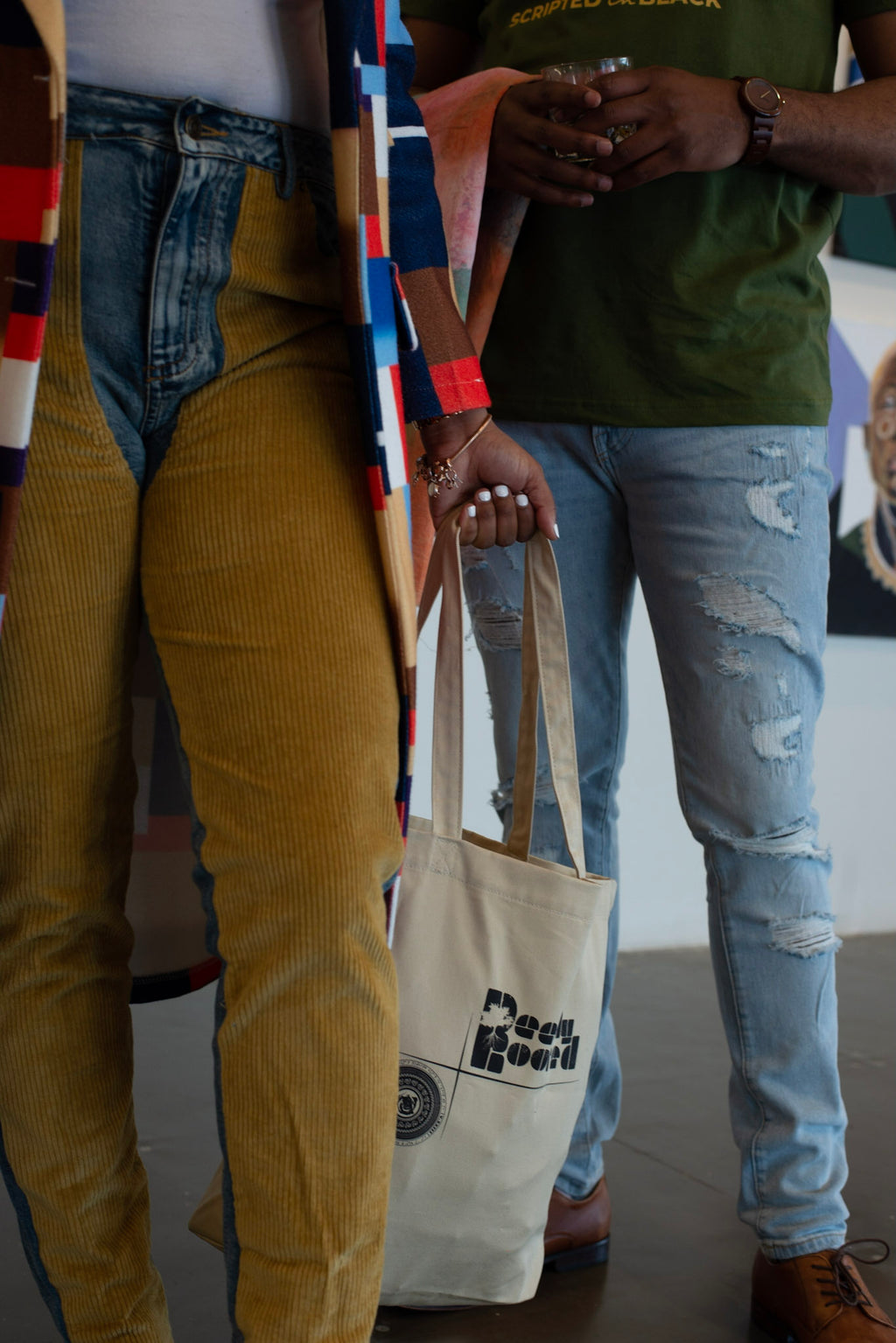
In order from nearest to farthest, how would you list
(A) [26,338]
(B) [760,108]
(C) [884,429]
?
1. (A) [26,338]
2. (B) [760,108]
3. (C) [884,429]

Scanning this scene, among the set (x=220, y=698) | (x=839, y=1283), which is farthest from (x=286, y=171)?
(x=839, y=1283)

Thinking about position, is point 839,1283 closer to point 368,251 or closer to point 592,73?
point 368,251

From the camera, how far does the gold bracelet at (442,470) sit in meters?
1.02

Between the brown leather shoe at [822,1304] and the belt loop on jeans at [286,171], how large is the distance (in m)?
1.06

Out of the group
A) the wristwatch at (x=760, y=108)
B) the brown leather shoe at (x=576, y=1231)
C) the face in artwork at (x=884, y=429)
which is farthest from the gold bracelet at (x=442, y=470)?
the face in artwork at (x=884, y=429)

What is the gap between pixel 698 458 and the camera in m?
1.23

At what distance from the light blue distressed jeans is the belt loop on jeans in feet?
1.70

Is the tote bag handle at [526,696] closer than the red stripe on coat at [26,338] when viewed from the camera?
No

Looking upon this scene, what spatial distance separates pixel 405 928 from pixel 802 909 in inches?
16.0

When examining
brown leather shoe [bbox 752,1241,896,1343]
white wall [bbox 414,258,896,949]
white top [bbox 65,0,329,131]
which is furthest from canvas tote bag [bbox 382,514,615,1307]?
white wall [bbox 414,258,896,949]

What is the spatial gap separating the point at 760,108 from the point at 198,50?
59 cm

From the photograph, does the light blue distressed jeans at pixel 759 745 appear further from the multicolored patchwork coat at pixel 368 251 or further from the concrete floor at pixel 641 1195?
the multicolored patchwork coat at pixel 368 251

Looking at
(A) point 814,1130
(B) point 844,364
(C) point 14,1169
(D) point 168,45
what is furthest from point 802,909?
(B) point 844,364

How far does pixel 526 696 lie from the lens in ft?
3.94
